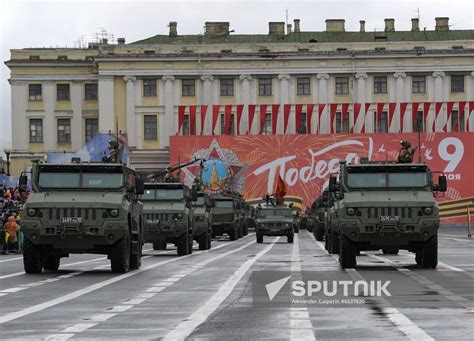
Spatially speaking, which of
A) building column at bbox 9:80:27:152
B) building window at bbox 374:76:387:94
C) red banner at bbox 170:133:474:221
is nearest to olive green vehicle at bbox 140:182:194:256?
red banner at bbox 170:133:474:221

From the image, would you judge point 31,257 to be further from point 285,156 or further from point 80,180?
point 285,156

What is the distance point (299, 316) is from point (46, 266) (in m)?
13.8

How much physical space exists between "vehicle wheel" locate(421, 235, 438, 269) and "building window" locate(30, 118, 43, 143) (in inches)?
4007

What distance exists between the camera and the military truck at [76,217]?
86.5 ft

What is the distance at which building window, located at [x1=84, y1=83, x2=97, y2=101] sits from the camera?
129125mm

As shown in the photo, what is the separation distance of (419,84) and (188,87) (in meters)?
22.2

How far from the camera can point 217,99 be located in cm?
12638

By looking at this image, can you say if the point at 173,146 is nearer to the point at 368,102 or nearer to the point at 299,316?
the point at 368,102

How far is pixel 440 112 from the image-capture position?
390 ft

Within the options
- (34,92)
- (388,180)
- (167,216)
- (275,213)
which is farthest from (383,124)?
(388,180)

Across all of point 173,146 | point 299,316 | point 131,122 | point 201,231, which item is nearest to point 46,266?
point 299,316

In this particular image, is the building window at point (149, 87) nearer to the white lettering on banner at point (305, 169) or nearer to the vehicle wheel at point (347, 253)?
the white lettering on banner at point (305, 169)

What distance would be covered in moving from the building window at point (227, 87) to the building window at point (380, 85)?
13.8 m

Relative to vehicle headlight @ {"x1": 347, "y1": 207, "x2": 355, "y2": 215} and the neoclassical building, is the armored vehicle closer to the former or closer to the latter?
vehicle headlight @ {"x1": 347, "y1": 207, "x2": 355, "y2": 215}
